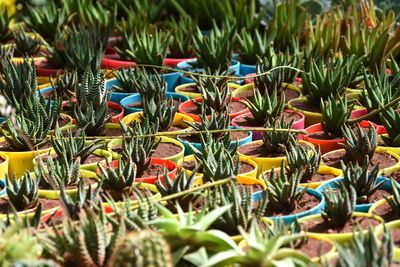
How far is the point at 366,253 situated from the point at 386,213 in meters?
0.68

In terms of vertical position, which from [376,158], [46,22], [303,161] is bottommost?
[376,158]

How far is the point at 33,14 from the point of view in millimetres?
5145

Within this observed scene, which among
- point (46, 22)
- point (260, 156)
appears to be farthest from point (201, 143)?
point (46, 22)

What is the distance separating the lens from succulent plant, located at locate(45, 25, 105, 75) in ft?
14.1

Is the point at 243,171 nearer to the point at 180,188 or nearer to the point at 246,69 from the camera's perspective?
the point at 180,188

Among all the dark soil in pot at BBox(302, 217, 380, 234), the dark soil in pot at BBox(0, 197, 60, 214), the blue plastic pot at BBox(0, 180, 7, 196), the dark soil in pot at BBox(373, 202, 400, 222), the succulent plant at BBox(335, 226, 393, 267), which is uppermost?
the succulent plant at BBox(335, 226, 393, 267)

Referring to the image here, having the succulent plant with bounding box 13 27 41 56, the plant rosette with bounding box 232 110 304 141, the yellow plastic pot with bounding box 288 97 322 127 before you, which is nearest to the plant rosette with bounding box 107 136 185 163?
the plant rosette with bounding box 232 110 304 141

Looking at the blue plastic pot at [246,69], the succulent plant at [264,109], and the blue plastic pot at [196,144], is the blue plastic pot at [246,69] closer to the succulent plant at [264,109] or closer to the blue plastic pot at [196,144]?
the succulent plant at [264,109]

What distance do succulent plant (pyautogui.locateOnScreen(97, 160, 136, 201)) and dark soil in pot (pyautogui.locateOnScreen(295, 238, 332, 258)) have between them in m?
0.67

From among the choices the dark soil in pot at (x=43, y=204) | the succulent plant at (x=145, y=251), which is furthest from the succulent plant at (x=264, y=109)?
the succulent plant at (x=145, y=251)

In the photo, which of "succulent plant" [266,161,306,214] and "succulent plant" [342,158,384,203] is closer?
"succulent plant" [266,161,306,214]

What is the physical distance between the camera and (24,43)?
4844mm

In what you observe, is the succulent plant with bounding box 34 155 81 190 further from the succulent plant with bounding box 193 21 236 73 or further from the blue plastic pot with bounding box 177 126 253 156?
the succulent plant with bounding box 193 21 236 73

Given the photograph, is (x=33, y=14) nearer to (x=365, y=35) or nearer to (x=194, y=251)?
(x=365, y=35)
